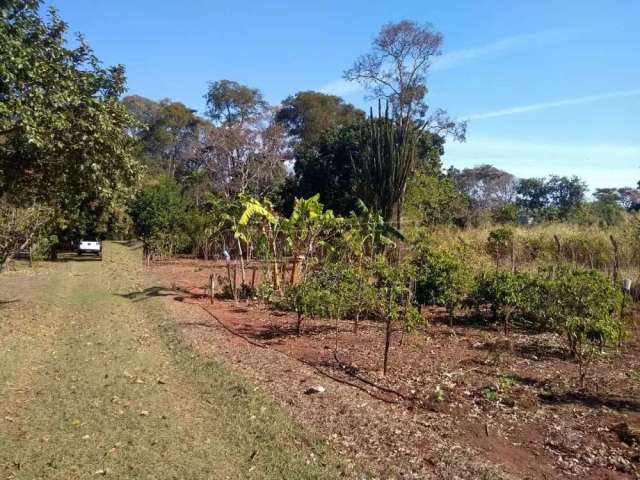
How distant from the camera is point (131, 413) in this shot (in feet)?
19.4

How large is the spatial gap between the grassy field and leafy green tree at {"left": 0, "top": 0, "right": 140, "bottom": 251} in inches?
102

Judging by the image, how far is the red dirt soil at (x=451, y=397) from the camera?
4.75 m

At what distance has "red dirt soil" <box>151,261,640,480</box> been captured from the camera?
4750 millimetres

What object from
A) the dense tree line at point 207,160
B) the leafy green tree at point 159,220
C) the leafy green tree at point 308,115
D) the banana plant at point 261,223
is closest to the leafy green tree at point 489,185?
the dense tree line at point 207,160

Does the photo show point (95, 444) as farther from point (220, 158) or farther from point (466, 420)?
point (220, 158)

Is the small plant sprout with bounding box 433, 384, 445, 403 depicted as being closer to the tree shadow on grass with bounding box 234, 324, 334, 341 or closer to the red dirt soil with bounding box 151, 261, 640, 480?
the red dirt soil with bounding box 151, 261, 640, 480

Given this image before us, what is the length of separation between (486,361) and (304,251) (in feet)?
24.3

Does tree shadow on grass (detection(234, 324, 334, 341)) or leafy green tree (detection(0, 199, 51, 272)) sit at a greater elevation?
leafy green tree (detection(0, 199, 51, 272))

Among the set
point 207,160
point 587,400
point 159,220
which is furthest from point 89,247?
point 587,400

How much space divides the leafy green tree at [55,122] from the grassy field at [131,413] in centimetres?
259

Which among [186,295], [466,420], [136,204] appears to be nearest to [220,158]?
[136,204]

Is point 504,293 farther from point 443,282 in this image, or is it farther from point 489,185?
point 489,185

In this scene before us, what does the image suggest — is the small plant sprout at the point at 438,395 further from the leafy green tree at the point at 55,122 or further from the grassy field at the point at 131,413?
the leafy green tree at the point at 55,122

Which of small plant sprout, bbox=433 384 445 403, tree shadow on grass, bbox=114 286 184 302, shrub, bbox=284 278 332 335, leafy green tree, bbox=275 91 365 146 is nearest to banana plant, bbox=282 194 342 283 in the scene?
tree shadow on grass, bbox=114 286 184 302
